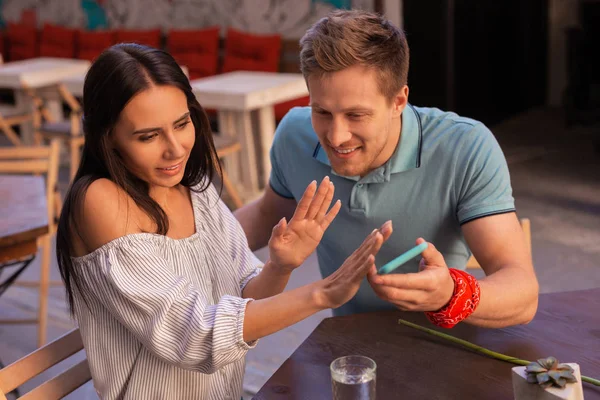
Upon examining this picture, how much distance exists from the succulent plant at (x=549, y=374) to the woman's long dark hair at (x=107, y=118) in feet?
2.50

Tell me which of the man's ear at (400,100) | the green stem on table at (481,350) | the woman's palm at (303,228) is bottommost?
the green stem on table at (481,350)

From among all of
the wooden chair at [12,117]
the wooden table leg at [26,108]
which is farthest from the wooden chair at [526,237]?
the wooden table leg at [26,108]

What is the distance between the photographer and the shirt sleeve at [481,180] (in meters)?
1.72

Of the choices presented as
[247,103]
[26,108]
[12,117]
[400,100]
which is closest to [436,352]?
[400,100]

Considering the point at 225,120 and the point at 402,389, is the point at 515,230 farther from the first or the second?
the point at 225,120

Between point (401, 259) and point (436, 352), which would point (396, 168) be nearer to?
point (436, 352)

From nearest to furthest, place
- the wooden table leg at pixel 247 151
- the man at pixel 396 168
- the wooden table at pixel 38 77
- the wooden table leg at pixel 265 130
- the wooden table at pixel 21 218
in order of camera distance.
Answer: the man at pixel 396 168 → the wooden table at pixel 21 218 → the wooden table leg at pixel 247 151 → the wooden table leg at pixel 265 130 → the wooden table at pixel 38 77

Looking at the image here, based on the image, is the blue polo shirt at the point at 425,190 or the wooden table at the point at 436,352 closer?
the wooden table at the point at 436,352

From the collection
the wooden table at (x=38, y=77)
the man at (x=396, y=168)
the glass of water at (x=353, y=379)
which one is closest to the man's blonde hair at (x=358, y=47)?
the man at (x=396, y=168)

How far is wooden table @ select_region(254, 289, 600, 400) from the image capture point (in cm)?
133

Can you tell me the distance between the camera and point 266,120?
5.13 meters

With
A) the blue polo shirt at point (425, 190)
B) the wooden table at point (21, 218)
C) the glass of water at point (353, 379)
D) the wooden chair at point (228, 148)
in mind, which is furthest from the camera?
the wooden chair at point (228, 148)

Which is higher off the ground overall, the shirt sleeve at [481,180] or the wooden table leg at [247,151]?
the shirt sleeve at [481,180]

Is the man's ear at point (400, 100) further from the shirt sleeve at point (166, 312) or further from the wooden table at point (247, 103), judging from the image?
the wooden table at point (247, 103)
